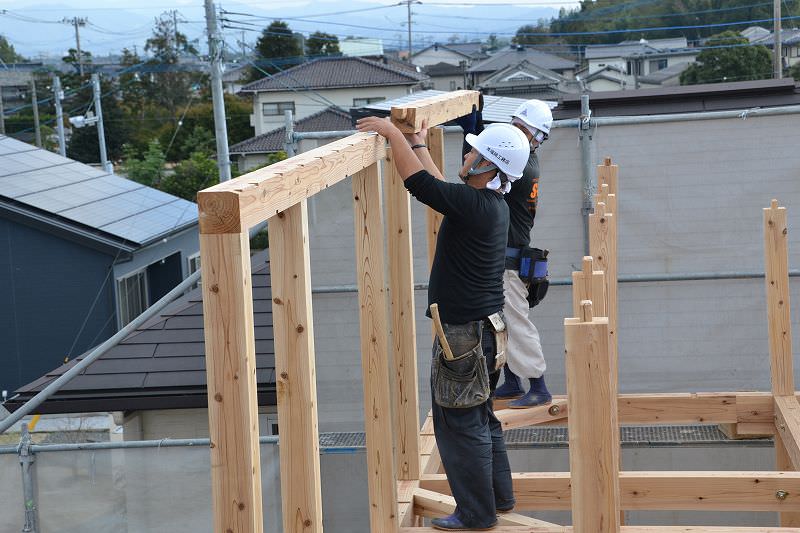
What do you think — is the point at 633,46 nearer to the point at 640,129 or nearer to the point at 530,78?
the point at 530,78

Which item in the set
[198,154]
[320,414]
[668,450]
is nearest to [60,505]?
[320,414]

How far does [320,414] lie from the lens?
780 centimetres

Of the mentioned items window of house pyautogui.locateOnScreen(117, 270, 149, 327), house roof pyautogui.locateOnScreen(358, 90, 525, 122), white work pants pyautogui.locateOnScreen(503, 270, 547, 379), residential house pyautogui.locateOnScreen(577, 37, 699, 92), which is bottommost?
window of house pyautogui.locateOnScreen(117, 270, 149, 327)

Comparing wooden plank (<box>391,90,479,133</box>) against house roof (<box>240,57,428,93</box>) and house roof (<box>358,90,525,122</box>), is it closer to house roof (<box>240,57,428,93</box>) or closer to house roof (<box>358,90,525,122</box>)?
house roof (<box>358,90,525,122</box>)

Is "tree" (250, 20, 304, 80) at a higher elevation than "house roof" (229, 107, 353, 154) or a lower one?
higher

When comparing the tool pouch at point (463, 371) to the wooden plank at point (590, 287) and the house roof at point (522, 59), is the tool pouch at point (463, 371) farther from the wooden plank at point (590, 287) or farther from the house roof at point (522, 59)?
the house roof at point (522, 59)

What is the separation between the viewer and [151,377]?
7.24 metres

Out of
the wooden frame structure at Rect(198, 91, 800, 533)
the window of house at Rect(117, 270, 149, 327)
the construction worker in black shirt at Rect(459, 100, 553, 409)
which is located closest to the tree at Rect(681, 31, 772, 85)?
the window of house at Rect(117, 270, 149, 327)

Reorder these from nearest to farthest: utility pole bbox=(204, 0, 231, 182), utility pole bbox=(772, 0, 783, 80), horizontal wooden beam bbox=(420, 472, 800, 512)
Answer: horizontal wooden beam bbox=(420, 472, 800, 512) < utility pole bbox=(204, 0, 231, 182) < utility pole bbox=(772, 0, 783, 80)

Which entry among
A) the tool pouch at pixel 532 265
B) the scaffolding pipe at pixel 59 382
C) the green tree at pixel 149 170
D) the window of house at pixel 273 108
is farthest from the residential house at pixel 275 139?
the tool pouch at pixel 532 265

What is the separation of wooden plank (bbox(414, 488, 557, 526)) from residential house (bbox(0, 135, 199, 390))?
10.7 m

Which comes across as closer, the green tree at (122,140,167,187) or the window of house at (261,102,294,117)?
the green tree at (122,140,167,187)

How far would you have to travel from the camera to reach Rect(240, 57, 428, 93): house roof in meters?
40.2

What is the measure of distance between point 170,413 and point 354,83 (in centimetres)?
3372
